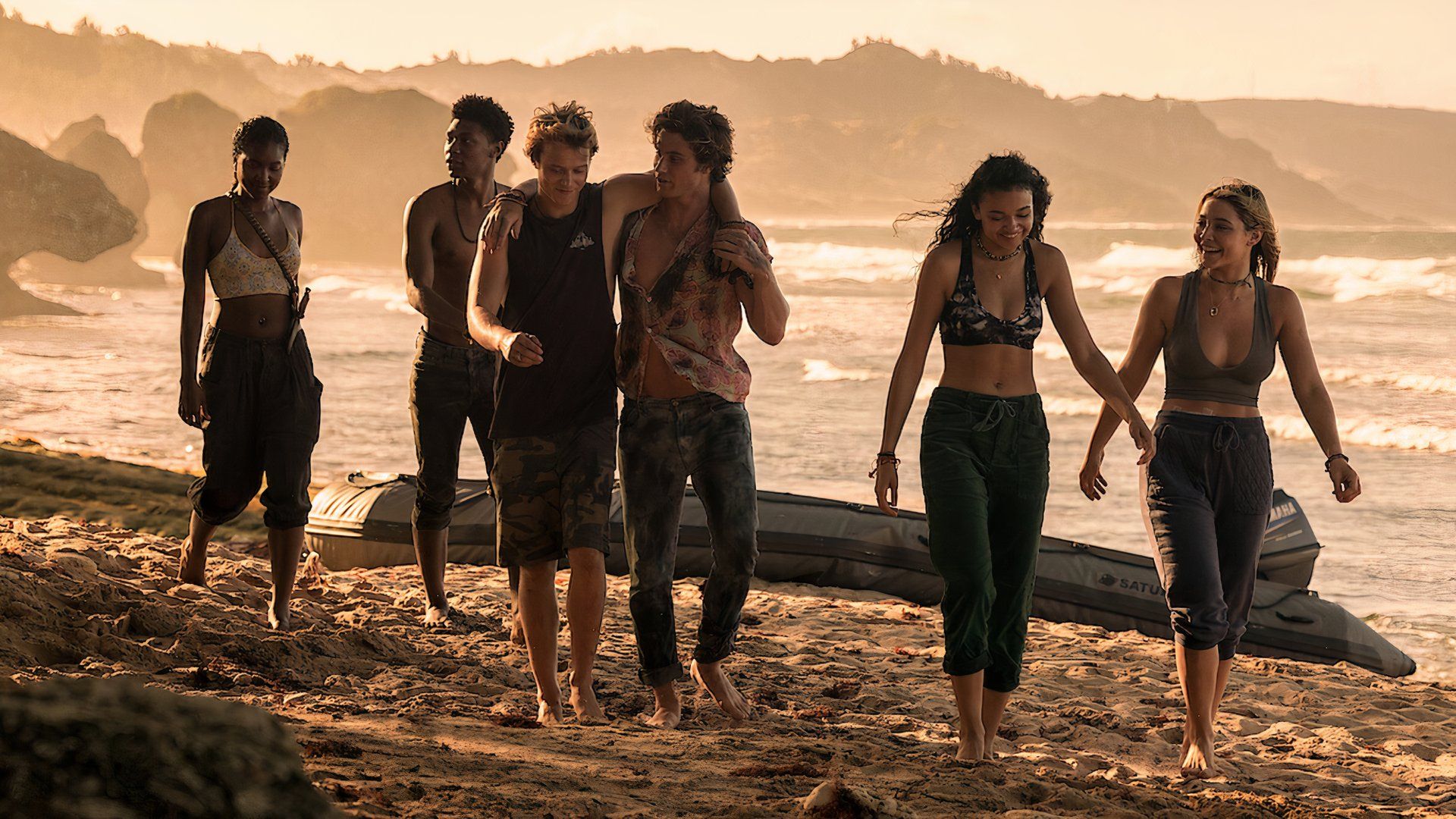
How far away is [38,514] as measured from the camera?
805 cm

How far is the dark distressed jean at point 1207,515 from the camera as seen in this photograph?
3.72 m

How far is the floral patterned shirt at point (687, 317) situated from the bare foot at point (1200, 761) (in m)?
1.74

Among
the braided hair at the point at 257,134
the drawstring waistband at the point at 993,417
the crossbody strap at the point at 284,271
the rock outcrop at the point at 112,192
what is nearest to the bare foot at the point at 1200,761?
the drawstring waistband at the point at 993,417

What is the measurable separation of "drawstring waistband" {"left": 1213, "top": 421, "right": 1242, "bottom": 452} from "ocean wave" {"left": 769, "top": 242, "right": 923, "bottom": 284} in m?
38.2

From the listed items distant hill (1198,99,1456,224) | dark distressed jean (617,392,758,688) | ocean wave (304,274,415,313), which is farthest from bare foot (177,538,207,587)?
distant hill (1198,99,1456,224)

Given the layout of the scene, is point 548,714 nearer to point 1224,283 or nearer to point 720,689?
point 720,689

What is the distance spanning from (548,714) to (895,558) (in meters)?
3.55

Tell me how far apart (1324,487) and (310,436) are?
12.1 meters

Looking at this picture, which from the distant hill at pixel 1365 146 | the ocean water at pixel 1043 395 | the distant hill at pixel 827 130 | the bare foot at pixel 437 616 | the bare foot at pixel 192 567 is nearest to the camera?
the bare foot at pixel 192 567

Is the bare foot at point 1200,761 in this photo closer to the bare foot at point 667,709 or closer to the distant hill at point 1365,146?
the bare foot at point 667,709

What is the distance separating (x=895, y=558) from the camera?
689cm

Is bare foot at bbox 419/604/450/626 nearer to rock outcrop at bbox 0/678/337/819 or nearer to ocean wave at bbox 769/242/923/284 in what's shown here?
rock outcrop at bbox 0/678/337/819

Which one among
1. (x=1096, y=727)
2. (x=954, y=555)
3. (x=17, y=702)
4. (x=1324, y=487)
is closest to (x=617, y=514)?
(x=1096, y=727)

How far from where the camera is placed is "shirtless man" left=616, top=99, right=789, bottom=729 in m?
3.60
